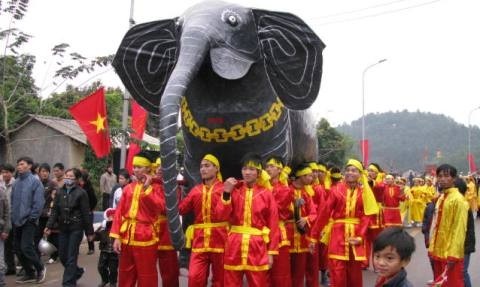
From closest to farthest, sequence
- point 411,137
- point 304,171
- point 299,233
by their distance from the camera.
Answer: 1. point 299,233
2. point 304,171
3. point 411,137

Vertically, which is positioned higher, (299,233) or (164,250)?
(299,233)

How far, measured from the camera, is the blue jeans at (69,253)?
24.3 feet

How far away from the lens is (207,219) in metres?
5.84

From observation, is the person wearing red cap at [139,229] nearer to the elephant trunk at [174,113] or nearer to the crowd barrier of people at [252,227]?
the crowd barrier of people at [252,227]

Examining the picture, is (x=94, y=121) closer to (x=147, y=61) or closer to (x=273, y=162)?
(x=147, y=61)

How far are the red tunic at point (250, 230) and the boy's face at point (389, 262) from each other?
2570 mm

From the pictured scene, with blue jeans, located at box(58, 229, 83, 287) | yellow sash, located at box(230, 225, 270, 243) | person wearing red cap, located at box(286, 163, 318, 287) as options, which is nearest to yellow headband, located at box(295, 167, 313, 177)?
person wearing red cap, located at box(286, 163, 318, 287)

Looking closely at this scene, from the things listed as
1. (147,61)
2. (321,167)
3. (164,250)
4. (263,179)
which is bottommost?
Result: (164,250)

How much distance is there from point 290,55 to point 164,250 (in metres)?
2.31

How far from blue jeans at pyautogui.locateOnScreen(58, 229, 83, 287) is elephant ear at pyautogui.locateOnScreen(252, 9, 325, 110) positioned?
3.16 meters

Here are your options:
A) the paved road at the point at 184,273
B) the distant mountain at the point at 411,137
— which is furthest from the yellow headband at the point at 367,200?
the distant mountain at the point at 411,137

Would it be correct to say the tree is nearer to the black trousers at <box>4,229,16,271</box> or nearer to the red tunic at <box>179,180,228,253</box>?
the black trousers at <box>4,229,16,271</box>

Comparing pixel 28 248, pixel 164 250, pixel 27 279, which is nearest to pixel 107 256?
pixel 28 248

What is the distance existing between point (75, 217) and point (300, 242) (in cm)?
270
